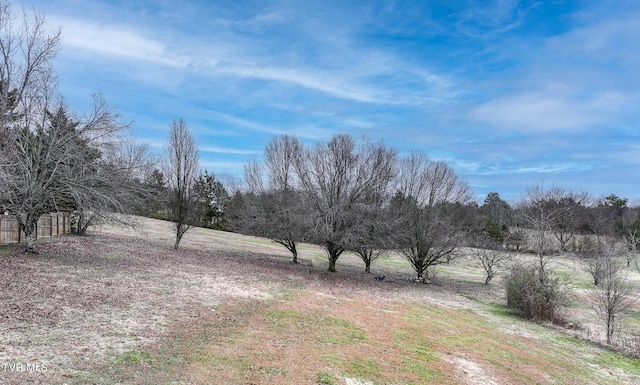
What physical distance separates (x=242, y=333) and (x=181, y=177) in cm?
1996

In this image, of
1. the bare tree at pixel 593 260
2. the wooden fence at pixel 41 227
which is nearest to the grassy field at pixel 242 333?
the wooden fence at pixel 41 227

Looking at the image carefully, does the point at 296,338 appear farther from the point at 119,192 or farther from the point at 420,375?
the point at 119,192

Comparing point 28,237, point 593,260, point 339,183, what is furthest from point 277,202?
point 593,260

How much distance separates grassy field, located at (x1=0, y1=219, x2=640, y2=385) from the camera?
7480 mm

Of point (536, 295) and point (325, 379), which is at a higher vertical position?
point (325, 379)

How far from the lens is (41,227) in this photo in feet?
78.8

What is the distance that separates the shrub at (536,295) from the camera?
64.8 ft

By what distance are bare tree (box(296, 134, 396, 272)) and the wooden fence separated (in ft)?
53.1

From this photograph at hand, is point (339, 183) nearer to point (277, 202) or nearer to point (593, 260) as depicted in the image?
point (277, 202)

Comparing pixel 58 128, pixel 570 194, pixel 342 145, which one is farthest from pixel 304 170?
pixel 570 194

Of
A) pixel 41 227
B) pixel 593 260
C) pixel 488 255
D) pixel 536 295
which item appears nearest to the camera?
pixel 536 295

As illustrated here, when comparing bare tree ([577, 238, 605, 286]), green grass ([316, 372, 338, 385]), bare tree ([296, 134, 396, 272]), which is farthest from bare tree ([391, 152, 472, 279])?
green grass ([316, 372, 338, 385])

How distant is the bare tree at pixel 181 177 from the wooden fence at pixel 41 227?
24.4 ft

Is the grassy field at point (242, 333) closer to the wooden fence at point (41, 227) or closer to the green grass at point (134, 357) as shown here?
the green grass at point (134, 357)
